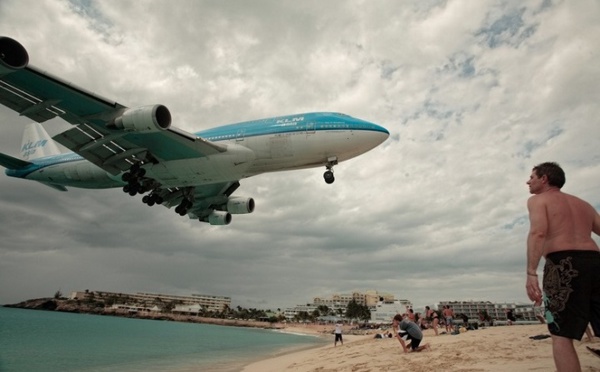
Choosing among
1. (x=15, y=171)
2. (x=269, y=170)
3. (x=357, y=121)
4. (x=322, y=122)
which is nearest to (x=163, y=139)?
(x=269, y=170)

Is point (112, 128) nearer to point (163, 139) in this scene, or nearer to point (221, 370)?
point (163, 139)

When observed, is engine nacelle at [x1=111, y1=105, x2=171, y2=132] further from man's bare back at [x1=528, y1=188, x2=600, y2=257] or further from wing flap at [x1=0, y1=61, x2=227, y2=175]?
man's bare back at [x1=528, y1=188, x2=600, y2=257]

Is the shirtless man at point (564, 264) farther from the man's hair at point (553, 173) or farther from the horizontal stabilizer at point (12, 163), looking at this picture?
the horizontal stabilizer at point (12, 163)

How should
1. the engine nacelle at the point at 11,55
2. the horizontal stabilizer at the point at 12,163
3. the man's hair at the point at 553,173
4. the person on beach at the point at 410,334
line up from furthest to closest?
the horizontal stabilizer at the point at 12,163 → the engine nacelle at the point at 11,55 → the person on beach at the point at 410,334 → the man's hair at the point at 553,173

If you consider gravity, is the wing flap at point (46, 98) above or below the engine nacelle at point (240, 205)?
above

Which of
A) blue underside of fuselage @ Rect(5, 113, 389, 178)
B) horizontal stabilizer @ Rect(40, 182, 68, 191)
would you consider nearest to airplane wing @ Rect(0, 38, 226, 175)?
blue underside of fuselage @ Rect(5, 113, 389, 178)

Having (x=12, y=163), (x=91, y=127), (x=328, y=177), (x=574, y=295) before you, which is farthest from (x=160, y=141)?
(x=574, y=295)

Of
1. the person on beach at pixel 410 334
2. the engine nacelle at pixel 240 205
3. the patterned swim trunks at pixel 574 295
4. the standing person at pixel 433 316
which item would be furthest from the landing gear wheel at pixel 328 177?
the patterned swim trunks at pixel 574 295
